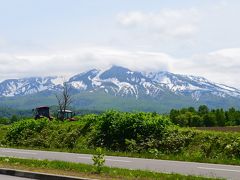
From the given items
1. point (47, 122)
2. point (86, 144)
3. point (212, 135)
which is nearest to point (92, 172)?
point (212, 135)

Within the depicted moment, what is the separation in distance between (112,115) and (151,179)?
15.5 meters

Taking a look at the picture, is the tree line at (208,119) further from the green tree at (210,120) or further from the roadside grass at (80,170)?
the roadside grass at (80,170)

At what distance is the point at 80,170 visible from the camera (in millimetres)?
15750

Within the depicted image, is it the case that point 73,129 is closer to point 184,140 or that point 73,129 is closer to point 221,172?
point 184,140

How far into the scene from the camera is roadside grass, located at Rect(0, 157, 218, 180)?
14.1 metres

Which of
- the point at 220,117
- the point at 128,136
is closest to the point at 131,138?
the point at 128,136

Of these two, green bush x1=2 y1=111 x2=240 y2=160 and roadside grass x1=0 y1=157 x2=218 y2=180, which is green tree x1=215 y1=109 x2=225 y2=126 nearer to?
green bush x1=2 y1=111 x2=240 y2=160

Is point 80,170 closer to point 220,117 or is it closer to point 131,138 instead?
point 131,138

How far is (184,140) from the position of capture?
24141mm

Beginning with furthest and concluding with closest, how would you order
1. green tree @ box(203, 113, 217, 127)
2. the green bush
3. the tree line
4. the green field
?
green tree @ box(203, 113, 217, 127) → the tree line → the green bush → the green field

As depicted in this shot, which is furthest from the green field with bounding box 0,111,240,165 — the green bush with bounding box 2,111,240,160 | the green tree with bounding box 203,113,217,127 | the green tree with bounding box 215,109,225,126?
the green tree with bounding box 215,109,225,126

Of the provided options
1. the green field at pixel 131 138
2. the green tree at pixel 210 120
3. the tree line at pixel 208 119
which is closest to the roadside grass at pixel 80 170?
the green field at pixel 131 138

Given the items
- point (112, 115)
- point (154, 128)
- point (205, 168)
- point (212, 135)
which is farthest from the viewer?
point (112, 115)

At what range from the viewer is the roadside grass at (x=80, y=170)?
46.1 ft
